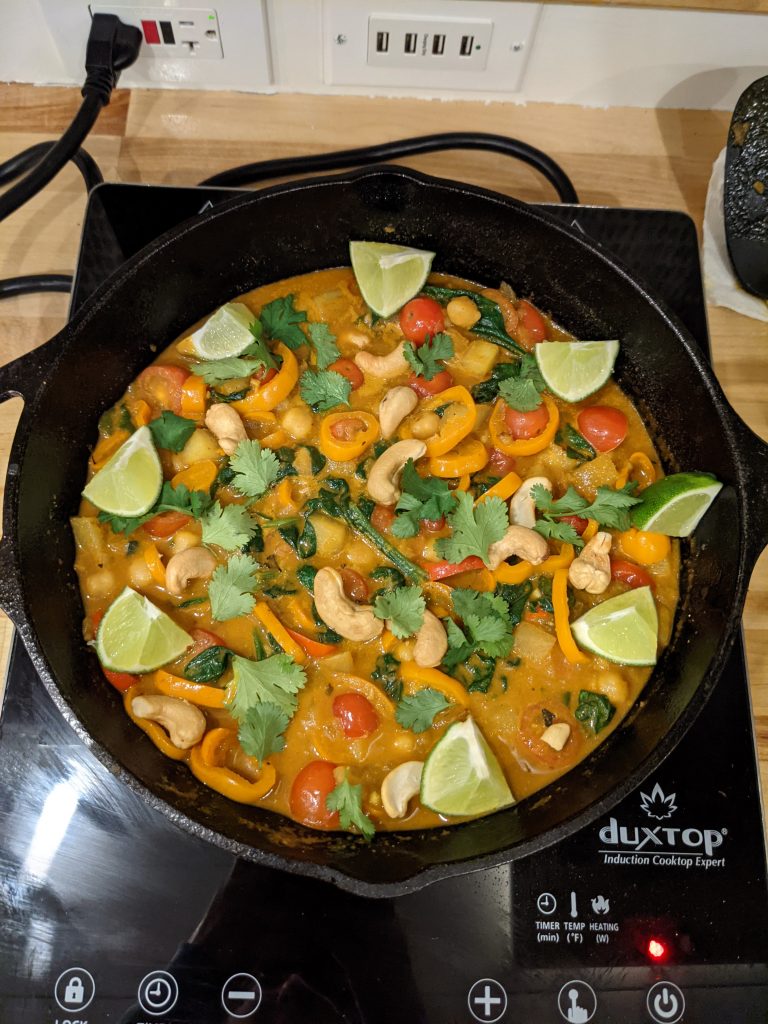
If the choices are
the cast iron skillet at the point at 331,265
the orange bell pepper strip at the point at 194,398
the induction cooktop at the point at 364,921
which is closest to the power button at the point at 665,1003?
the induction cooktop at the point at 364,921

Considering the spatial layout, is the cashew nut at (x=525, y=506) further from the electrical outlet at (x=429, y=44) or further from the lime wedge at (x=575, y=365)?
the electrical outlet at (x=429, y=44)

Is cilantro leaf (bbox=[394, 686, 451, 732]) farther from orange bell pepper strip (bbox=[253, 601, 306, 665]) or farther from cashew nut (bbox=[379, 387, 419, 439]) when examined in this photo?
cashew nut (bbox=[379, 387, 419, 439])

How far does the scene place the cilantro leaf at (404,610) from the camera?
81.1 inches

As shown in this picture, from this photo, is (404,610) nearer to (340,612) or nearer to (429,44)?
(340,612)

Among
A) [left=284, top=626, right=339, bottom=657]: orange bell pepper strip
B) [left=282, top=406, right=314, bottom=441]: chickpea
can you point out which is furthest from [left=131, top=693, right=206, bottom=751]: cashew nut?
[left=282, top=406, right=314, bottom=441]: chickpea

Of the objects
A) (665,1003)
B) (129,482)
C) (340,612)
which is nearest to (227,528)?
(129,482)

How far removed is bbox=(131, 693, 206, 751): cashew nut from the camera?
1974 mm

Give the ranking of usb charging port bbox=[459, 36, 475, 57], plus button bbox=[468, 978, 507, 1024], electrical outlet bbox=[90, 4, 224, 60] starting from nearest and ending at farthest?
plus button bbox=[468, 978, 507, 1024], electrical outlet bbox=[90, 4, 224, 60], usb charging port bbox=[459, 36, 475, 57]

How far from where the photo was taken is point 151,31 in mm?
2482

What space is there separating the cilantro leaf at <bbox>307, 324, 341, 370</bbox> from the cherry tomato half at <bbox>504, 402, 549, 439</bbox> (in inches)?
20.4

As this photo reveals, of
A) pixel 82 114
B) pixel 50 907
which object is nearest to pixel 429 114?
pixel 82 114

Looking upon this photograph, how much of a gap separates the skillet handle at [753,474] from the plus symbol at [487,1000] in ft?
3.88

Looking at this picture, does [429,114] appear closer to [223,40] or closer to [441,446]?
[223,40]

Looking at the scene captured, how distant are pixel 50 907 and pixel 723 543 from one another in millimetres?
1789
